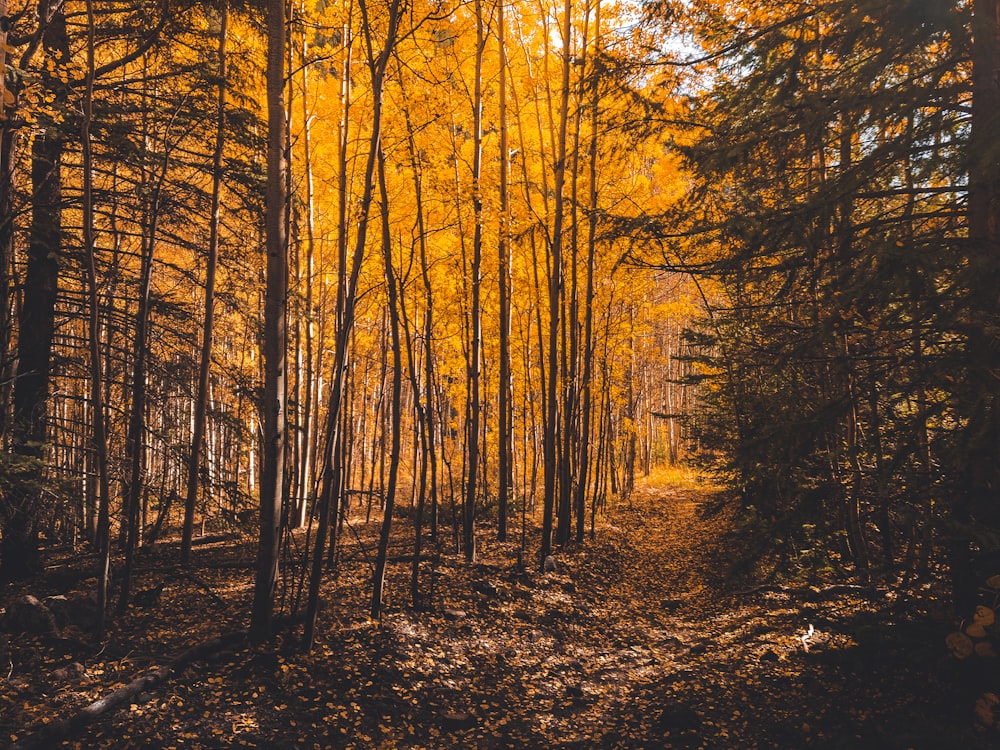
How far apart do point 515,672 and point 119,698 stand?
3.47m

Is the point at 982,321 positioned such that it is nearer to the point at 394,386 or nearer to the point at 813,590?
the point at 394,386

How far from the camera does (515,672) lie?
564 centimetres

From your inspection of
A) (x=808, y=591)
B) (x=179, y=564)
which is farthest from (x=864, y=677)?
(x=179, y=564)

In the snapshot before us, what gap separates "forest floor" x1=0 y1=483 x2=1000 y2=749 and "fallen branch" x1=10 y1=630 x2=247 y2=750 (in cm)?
6

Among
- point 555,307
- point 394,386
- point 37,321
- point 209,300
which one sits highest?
point 555,307

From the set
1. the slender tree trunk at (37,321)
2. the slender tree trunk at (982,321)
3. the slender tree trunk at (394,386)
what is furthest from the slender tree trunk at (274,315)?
the slender tree trunk at (982,321)

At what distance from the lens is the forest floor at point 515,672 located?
150 inches

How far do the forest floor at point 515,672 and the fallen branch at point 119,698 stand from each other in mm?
58

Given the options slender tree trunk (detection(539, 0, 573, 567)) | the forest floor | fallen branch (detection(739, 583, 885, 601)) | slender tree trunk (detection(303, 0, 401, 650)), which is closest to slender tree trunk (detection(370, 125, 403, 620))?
slender tree trunk (detection(303, 0, 401, 650))

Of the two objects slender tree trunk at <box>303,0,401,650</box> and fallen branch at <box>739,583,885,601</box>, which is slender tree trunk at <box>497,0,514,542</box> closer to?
slender tree trunk at <box>303,0,401,650</box>

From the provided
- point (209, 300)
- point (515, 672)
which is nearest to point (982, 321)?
point (515, 672)

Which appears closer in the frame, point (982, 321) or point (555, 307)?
point (982, 321)

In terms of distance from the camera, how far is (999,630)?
325cm

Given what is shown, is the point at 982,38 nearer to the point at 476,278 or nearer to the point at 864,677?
the point at 864,677
